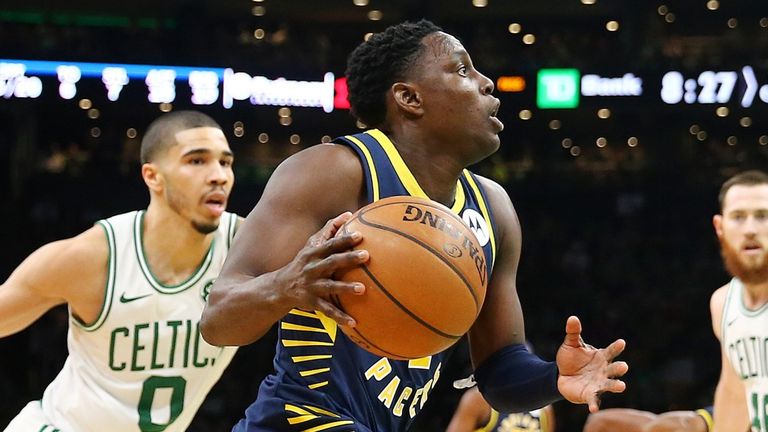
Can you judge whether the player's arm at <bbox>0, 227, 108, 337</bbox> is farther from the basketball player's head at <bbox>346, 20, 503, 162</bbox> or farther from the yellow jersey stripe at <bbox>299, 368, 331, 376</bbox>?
the yellow jersey stripe at <bbox>299, 368, 331, 376</bbox>

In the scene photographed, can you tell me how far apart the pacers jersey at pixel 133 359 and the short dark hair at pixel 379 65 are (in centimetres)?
157

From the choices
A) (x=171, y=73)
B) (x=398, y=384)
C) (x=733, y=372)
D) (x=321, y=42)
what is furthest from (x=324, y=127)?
(x=398, y=384)

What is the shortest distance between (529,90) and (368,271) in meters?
13.2

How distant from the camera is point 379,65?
324cm

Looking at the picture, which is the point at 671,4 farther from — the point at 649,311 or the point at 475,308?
the point at 475,308

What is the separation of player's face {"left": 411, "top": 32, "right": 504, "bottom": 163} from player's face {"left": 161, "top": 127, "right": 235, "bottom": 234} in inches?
66.1

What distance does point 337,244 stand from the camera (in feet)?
7.47

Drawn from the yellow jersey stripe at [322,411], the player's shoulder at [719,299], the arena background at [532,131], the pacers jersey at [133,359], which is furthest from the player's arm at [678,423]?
the arena background at [532,131]

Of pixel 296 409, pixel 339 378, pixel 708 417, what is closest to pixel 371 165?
pixel 339 378

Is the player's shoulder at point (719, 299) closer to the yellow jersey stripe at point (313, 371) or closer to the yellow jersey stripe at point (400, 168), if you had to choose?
the yellow jersey stripe at point (400, 168)

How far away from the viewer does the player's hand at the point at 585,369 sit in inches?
107

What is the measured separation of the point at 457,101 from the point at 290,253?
2.53 feet

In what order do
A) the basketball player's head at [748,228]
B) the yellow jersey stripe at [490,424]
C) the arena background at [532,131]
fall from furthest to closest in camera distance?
the arena background at [532,131]
the yellow jersey stripe at [490,424]
the basketball player's head at [748,228]

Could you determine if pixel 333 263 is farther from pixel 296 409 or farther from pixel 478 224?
pixel 478 224
